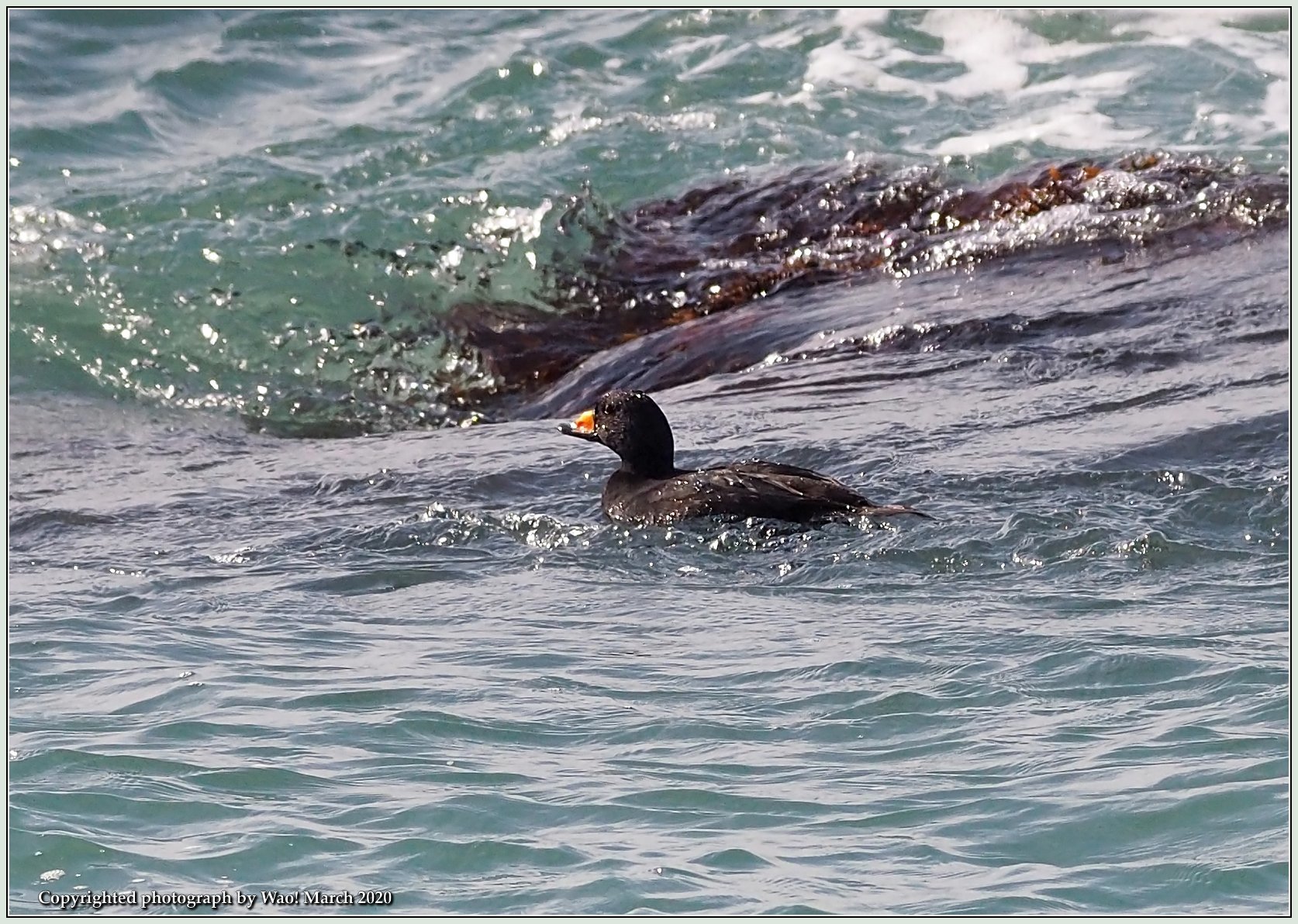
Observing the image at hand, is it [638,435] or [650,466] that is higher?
[638,435]

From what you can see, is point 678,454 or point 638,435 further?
point 678,454

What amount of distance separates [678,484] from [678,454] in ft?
3.46

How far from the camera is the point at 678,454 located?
28.9 ft

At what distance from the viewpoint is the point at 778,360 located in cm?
1010

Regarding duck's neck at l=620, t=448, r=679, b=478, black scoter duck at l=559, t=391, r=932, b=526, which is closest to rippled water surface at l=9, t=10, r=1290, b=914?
black scoter duck at l=559, t=391, r=932, b=526

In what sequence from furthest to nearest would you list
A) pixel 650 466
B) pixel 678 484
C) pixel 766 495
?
pixel 650 466
pixel 678 484
pixel 766 495

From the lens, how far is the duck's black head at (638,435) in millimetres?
8164

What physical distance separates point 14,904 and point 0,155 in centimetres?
854

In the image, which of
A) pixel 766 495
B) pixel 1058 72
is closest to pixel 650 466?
pixel 766 495

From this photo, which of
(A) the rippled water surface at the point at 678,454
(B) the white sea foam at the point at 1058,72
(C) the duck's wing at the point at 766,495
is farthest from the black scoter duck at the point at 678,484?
(B) the white sea foam at the point at 1058,72

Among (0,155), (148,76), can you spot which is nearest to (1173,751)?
(0,155)

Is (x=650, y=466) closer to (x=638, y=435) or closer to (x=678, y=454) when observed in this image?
(x=638, y=435)

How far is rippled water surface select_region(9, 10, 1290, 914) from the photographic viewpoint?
4.47 m

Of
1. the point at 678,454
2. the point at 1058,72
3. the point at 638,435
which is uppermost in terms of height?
the point at 1058,72
